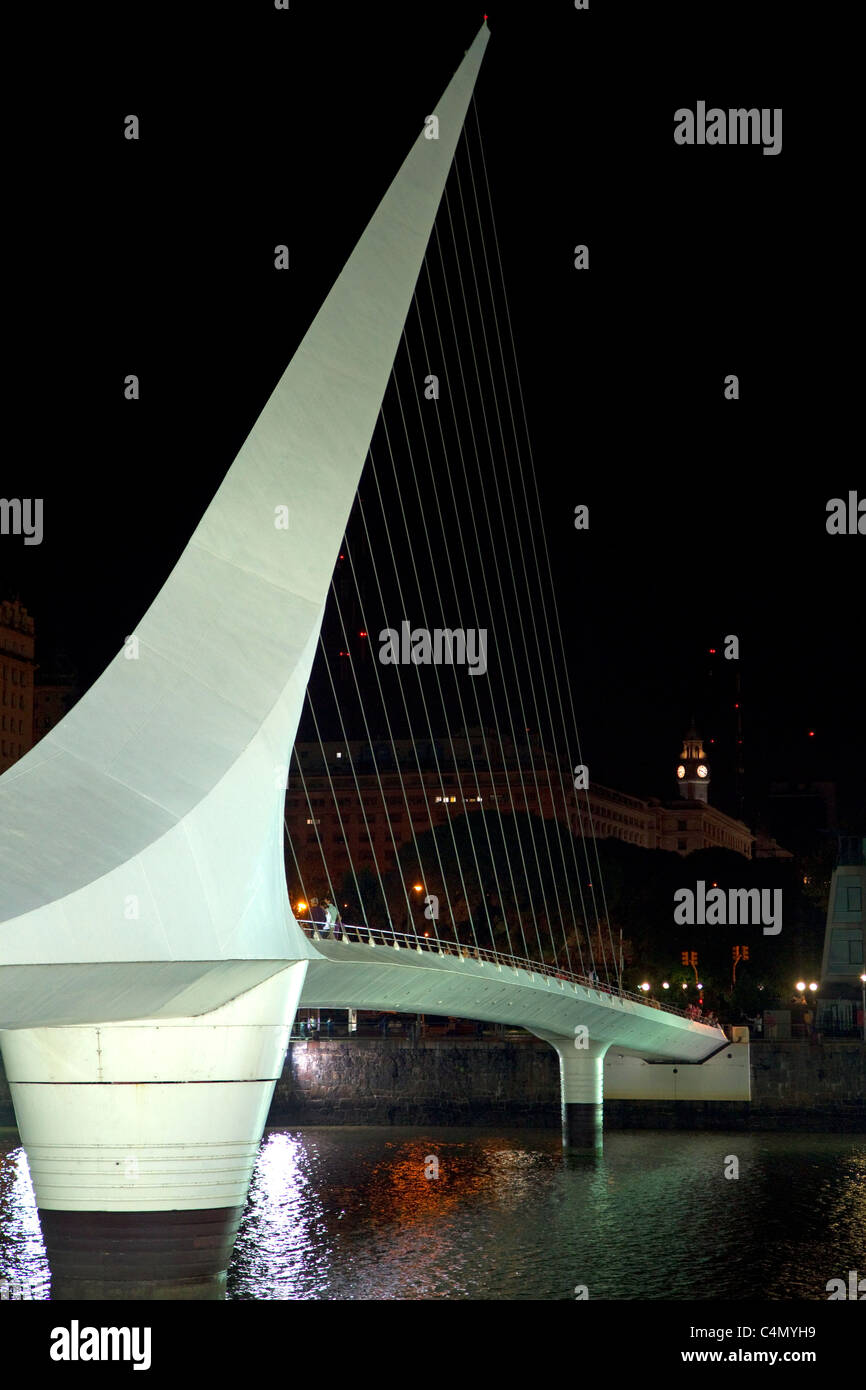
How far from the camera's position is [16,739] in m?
85.9

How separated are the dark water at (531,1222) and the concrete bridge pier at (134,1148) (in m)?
3.62

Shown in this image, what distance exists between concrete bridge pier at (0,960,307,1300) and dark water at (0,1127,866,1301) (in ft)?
11.9

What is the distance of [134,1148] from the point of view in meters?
19.8

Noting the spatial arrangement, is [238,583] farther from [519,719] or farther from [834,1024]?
[519,719]

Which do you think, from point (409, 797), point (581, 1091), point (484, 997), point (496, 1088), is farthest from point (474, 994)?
point (409, 797)

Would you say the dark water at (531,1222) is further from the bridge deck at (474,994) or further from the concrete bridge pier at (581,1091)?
the bridge deck at (474,994)

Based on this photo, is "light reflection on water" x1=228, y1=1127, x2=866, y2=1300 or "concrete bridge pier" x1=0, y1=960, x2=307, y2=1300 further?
"light reflection on water" x1=228, y1=1127, x2=866, y2=1300

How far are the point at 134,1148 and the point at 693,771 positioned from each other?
129 meters

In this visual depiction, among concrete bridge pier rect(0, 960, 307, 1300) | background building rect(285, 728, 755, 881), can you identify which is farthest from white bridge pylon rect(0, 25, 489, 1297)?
background building rect(285, 728, 755, 881)

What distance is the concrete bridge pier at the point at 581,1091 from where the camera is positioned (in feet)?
148

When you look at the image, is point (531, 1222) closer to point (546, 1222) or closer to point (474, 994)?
point (546, 1222)

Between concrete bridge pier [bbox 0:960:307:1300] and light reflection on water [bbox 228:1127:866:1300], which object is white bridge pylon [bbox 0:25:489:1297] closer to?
concrete bridge pier [bbox 0:960:307:1300]

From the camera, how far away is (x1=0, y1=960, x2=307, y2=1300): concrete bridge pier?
19.6 m
